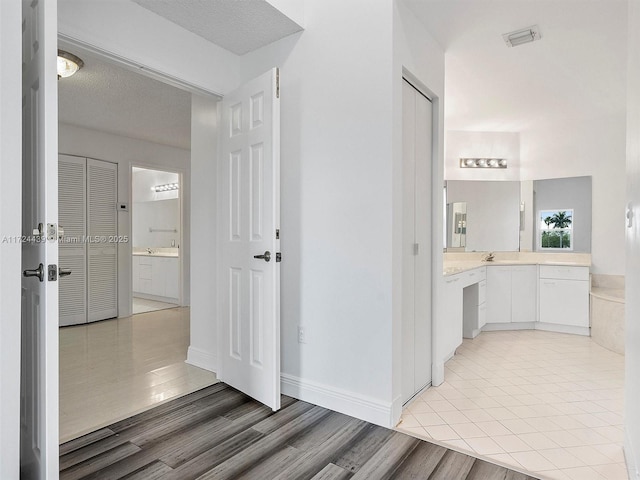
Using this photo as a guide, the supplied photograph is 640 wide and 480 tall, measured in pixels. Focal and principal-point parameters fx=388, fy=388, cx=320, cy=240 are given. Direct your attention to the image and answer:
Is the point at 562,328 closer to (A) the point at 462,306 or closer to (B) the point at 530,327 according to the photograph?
(B) the point at 530,327

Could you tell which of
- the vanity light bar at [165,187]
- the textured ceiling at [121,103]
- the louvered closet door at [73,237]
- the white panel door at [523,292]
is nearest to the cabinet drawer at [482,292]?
the white panel door at [523,292]

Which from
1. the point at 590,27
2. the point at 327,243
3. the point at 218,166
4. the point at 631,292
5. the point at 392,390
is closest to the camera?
the point at 631,292

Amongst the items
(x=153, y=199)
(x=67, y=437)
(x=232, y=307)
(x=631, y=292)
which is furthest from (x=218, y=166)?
(x=153, y=199)

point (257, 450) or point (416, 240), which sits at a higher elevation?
point (416, 240)

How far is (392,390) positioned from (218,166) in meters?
2.02

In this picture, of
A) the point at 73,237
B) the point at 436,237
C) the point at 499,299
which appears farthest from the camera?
the point at 73,237

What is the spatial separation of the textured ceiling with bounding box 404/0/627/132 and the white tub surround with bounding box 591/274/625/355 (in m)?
2.02

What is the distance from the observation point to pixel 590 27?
2.75 metres

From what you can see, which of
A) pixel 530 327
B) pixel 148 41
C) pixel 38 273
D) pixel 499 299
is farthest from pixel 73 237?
pixel 530 327

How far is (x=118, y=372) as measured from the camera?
10.3 feet

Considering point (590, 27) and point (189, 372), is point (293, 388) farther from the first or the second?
point (590, 27)

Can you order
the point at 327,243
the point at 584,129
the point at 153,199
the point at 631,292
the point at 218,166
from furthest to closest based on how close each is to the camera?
the point at 153,199, the point at 584,129, the point at 218,166, the point at 327,243, the point at 631,292

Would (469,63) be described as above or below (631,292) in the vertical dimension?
above

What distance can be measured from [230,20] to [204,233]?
1652 millimetres
